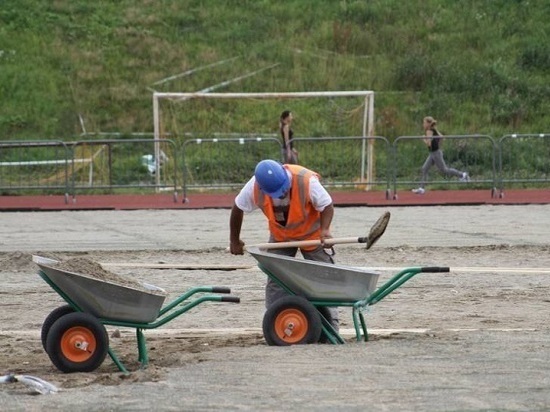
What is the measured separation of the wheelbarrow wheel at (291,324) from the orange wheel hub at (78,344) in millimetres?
1379

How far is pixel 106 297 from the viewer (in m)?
9.04

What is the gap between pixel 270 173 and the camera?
9.78 meters

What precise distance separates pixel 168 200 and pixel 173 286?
1098cm

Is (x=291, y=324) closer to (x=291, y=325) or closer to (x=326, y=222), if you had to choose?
(x=291, y=325)

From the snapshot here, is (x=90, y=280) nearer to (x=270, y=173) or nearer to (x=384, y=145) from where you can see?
(x=270, y=173)

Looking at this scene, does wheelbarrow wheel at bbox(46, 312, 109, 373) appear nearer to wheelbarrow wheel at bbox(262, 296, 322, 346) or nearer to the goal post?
wheelbarrow wheel at bbox(262, 296, 322, 346)

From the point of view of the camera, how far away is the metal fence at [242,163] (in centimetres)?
2406

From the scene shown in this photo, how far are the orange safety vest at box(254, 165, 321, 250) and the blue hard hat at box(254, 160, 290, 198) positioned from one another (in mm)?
163

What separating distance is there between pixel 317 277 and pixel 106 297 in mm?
1621

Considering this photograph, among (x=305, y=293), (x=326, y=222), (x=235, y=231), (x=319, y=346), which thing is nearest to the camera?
(x=319, y=346)

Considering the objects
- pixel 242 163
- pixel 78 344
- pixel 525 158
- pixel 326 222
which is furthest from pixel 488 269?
pixel 242 163

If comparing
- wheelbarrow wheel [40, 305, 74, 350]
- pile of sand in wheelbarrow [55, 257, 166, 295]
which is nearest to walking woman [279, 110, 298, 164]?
pile of sand in wheelbarrow [55, 257, 166, 295]

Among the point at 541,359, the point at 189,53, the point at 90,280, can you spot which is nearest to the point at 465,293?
the point at 541,359

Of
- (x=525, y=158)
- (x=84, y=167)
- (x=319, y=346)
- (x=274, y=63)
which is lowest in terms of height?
(x=319, y=346)
